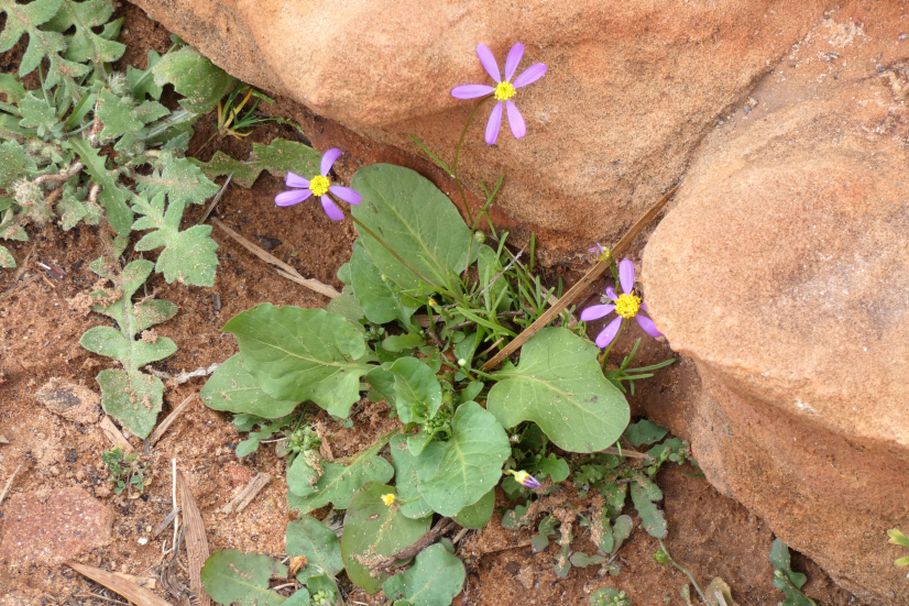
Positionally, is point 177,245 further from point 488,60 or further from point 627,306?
point 627,306

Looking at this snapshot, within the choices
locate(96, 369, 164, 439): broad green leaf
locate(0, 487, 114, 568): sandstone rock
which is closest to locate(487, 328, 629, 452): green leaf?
locate(96, 369, 164, 439): broad green leaf

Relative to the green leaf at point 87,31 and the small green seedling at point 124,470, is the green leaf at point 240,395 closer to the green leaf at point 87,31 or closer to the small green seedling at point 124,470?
the small green seedling at point 124,470

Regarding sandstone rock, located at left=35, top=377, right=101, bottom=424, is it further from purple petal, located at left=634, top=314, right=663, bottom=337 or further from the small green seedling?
purple petal, located at left=634, top=314, right=663, bottom=337

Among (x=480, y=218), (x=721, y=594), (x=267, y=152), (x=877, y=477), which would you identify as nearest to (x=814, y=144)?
(x=877, y=477)

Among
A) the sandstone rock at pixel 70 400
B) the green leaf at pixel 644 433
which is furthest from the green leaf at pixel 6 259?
the green leaf at pixel 644 433

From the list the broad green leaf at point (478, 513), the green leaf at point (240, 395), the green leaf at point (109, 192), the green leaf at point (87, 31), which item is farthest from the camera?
the green leaf at point (87, 31)

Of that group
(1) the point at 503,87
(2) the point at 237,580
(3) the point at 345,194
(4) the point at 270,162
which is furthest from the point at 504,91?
(2) the point at 237,580
